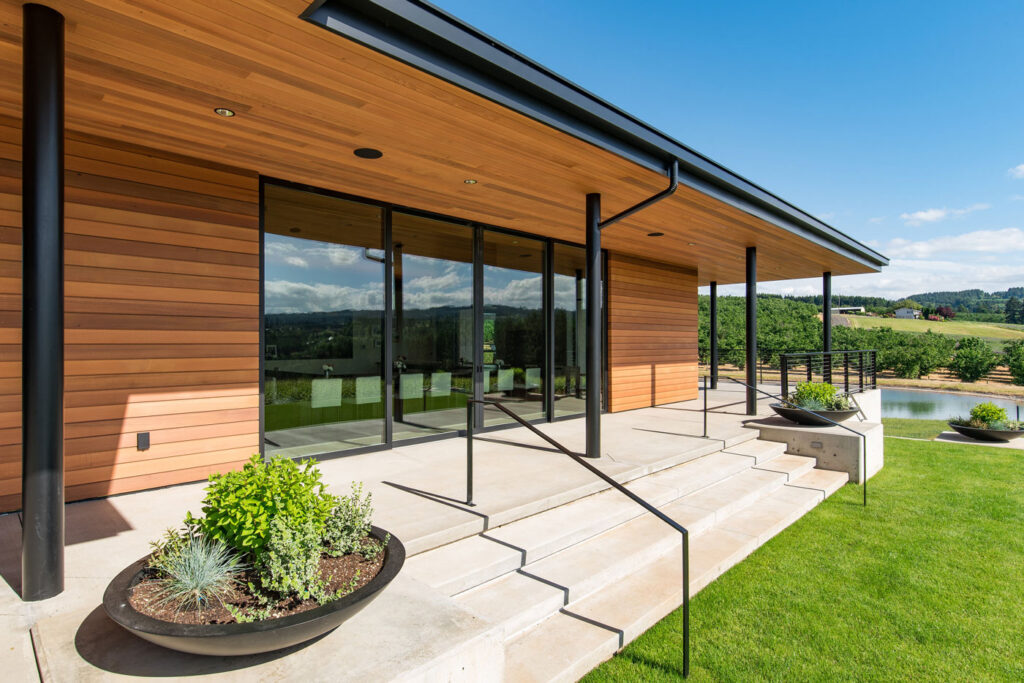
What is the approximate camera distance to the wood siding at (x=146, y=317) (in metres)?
3.52

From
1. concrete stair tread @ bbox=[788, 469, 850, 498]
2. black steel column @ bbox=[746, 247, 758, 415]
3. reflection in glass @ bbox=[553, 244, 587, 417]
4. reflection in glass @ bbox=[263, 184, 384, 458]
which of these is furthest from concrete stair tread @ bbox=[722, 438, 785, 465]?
reflection in glass @ bbox=[263, 184, 384, 458]

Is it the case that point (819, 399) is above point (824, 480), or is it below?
above

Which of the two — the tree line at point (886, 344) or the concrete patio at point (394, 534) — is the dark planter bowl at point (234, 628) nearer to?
the concrete patio at point (394, 534)

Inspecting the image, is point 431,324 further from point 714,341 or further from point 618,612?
point 714,341

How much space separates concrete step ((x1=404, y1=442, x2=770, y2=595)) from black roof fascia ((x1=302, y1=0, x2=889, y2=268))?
259cm

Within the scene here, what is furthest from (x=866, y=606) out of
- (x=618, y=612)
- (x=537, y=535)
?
(x=537, y=535)

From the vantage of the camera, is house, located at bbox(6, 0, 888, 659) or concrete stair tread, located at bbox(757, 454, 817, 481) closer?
house, located at bbox(6, 0, 888, 659)

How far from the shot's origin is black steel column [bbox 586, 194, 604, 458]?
477 cm

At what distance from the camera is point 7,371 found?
330cm

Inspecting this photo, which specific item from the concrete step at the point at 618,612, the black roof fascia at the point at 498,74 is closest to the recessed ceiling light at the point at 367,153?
the black roof fascia at the point at 498,74

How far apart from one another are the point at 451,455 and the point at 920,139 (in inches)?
942

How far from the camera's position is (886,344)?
29312 millimetres

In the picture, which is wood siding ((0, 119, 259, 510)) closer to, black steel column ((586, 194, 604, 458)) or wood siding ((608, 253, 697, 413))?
black steel column ((586, 194, 604, 458))

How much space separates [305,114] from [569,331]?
495 cm
